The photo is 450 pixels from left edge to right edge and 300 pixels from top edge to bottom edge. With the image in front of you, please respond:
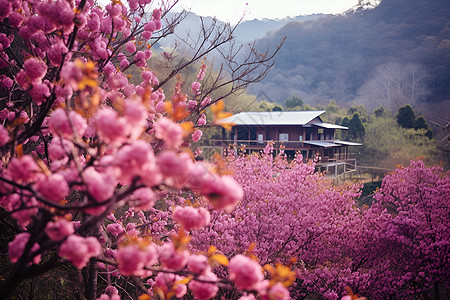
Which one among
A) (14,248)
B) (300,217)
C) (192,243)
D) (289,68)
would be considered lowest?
(192,243)

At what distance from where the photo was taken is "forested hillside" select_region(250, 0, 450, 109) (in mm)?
46875

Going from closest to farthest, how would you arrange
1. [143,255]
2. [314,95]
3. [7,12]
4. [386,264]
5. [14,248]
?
[143,255] < [14,248] < [7,12] < [386,264] < [314,95]

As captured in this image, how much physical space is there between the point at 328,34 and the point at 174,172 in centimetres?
8452

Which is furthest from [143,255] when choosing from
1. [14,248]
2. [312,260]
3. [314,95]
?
[314,95]

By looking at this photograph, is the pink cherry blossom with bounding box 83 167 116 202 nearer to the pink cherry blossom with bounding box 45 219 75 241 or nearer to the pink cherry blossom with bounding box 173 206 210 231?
the pink cherry blossom with bounding box 45 219 75 241

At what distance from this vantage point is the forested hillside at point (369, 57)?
46.9 metres

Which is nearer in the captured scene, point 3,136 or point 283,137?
point 3,136

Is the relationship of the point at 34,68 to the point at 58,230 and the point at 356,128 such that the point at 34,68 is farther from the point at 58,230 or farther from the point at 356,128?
the point at 356,128

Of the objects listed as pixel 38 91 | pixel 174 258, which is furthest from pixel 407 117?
pixel 38 91

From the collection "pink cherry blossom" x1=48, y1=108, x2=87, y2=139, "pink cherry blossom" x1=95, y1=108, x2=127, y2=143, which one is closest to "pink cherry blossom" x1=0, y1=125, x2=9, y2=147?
"pink cherry blossom" x1=48, y1=108, x2=87, y2=139

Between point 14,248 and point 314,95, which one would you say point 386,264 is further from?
point 314,95

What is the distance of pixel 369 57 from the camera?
2542 inches

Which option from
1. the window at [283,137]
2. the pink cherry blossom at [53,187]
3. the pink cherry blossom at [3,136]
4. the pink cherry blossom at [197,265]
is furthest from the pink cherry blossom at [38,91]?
the window at [283,137]

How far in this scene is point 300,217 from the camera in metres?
5.49
